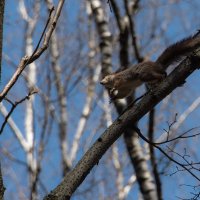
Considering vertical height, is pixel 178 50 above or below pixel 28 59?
above

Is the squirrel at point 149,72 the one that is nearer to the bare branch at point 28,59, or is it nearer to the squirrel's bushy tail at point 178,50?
the squirrel's bushy tail at point 178,50

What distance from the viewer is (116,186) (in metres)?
8.21

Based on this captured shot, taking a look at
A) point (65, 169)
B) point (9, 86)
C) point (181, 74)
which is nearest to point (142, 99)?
point (181, 74)

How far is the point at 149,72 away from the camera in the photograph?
3.14 meters

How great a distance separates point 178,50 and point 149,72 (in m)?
0.25

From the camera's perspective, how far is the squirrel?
307 centimetres

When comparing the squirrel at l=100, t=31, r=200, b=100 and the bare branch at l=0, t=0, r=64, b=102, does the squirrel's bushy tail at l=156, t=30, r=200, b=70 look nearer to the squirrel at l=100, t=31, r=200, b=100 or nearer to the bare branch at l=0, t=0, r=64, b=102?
the squirrel at l=100, t=31, r=200, b=100

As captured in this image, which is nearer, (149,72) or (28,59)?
(28,59)

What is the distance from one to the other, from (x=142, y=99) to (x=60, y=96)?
4.88m

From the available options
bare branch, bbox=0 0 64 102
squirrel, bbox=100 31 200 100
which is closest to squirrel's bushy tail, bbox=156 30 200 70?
squirrel, bbox=100 31 200 100

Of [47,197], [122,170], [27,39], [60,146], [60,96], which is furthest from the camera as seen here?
[122,170]

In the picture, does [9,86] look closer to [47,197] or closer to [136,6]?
[47,197]

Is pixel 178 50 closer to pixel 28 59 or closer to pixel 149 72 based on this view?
pixel 149 72

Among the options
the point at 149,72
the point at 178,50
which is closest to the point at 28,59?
the point at 149,72
